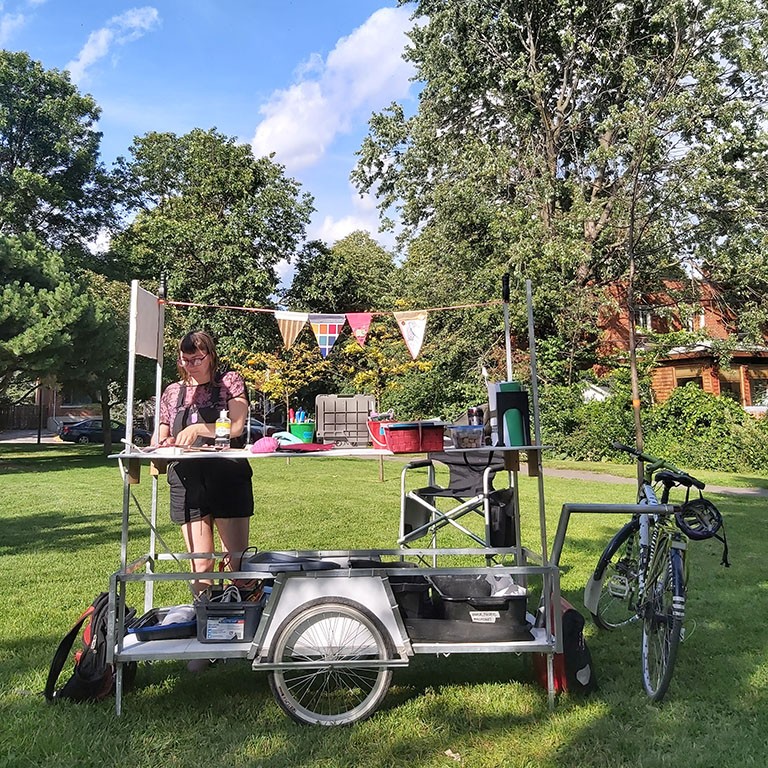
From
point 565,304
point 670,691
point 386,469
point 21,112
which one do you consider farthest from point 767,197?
point 21,112

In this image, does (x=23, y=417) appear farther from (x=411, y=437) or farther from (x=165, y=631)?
(x=411, y=437)

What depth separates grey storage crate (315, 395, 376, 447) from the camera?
11.3 ft

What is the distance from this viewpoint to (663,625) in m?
3.03

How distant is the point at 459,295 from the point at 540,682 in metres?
16.2

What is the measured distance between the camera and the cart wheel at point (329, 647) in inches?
108

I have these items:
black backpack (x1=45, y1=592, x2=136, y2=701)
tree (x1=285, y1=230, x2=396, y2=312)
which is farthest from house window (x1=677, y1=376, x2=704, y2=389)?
black backpack (x1=45, y1=592, x2=136, y2=701)

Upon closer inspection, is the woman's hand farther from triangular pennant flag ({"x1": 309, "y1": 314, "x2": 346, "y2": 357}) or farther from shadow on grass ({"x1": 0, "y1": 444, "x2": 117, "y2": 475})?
shadow on grass ({"x1": 0, "y1": 444, "x2": 117, "y2": 475})

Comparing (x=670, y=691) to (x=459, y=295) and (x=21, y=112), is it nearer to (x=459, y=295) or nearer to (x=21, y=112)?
(x=459, y=295)

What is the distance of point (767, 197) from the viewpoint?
51.6ft

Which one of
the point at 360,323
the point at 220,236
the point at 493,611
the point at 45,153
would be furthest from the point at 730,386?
the point at 45,153

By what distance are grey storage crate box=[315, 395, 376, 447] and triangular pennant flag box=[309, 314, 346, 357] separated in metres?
0.50

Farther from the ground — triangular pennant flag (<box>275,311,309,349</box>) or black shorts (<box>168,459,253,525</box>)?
triangular pennant flag (<box>275,311,309,349</box>)

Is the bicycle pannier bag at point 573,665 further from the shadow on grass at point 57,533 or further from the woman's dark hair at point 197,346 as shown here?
the shadow on grass at point 57,533

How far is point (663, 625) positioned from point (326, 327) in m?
2.34
